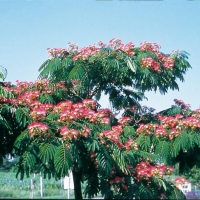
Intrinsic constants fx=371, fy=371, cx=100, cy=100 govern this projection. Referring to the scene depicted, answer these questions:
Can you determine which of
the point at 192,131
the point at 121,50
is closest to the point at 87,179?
the point at 192,131

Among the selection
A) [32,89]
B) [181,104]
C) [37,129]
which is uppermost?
[32,89]

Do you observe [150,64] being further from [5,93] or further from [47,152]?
[47,152]

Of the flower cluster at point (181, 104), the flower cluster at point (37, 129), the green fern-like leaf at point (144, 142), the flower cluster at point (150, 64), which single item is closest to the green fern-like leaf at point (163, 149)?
the green fern-like leaf at point (144, 142)

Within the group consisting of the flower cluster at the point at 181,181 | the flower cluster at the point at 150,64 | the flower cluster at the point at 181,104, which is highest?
the flower cluster at the point at 150,64

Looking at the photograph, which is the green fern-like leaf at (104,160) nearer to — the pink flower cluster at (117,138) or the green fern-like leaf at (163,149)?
the pink flower cluster at (117,138)

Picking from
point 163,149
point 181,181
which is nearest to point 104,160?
point 163,149

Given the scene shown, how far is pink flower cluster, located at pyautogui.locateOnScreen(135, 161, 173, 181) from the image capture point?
5.74 metres

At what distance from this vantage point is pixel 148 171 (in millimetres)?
5785

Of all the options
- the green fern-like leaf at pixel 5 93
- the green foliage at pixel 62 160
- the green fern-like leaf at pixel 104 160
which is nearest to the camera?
the green foliage at pixel 62 160

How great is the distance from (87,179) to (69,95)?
1.85 m

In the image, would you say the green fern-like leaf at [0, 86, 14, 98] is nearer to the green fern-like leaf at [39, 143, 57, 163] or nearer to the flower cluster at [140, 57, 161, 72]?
the green fern-like leaf at [39, 143, 57, 163]

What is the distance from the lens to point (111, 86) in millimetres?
7508

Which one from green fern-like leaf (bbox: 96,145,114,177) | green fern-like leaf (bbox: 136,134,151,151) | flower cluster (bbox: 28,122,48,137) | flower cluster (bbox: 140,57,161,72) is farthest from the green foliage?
flower cluster (bbox: 140,57,161,72)

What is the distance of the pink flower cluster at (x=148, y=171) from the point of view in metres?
5.74
